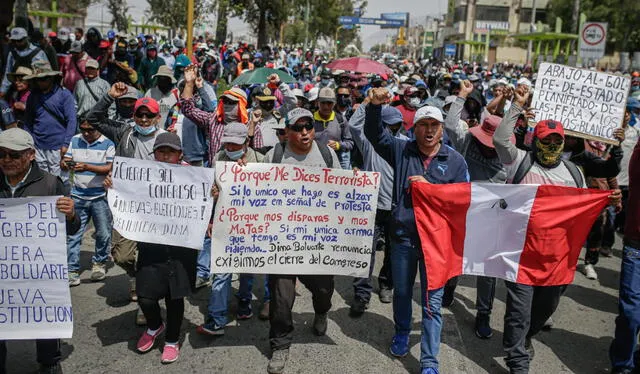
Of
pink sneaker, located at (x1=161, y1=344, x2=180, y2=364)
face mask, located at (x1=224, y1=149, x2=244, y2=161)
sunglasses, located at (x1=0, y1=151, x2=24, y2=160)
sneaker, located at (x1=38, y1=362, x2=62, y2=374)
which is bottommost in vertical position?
pink sneaker, located at (x1=161, y1=344, x2=180, y2=364)

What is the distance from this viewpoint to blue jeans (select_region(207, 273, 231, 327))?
16.1ft

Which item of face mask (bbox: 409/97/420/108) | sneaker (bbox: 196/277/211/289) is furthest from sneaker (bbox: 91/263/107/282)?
face mask (bbox: 409/97/420/108)

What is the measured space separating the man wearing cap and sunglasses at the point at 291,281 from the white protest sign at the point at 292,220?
4.7 inches

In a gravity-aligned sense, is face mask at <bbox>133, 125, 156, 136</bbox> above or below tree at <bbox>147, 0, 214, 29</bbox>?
below

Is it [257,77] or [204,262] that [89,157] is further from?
[257,77]

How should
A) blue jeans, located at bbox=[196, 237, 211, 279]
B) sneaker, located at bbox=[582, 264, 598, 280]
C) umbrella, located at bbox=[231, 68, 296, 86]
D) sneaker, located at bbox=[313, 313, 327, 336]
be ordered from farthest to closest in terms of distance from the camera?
umbrella, located at bbox=[231, 68, 296, 86], sneaker, located at bbox=[582, 264, 598, 280], blue jeans, located at bbox=[196, 237, 211, 279], sneaker, located at bbox=[313, 313, 327, 336]

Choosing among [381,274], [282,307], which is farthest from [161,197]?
[381,274]

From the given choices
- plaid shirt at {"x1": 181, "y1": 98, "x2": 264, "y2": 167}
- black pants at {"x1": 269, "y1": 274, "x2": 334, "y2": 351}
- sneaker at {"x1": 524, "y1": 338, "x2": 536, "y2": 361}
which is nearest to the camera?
black pants at {"x1": 269, "y1": 274, "x2": 334, "y2": 351}

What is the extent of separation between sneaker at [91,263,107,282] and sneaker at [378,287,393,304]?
286 cm

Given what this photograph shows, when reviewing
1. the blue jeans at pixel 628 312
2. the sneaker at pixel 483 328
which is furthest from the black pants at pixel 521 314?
the sneaker at pixel 483 328

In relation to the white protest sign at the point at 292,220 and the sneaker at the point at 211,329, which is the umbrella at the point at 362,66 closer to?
the white protest sign at the point at 292,220

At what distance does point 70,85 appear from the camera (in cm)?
1072

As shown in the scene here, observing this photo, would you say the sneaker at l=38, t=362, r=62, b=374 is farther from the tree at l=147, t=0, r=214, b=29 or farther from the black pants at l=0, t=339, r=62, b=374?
the tree at l=147, t=0, r=214, b=29

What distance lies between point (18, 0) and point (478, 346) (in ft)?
37.9
